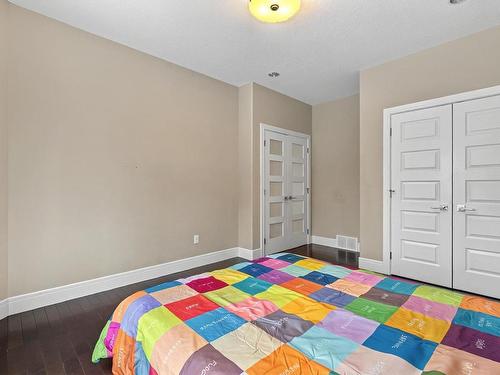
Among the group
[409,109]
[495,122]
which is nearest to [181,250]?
[409,109]

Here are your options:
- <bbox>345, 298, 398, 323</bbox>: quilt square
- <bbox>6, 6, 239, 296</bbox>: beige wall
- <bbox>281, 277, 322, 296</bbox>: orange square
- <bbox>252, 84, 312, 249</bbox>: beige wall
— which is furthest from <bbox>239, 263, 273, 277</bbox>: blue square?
<bbox>252, 84, 312, 249</bbox>: beige wall

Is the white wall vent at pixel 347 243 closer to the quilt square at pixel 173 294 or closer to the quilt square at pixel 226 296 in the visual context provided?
the quilt square at pixel 226 296

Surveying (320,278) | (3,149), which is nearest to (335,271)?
(320,278)

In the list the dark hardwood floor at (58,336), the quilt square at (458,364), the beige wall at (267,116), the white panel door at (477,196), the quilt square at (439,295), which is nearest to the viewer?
the quilt square at (458,364)

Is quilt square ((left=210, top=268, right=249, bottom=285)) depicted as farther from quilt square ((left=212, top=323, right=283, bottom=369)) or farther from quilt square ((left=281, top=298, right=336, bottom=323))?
quilt square ((left=212, top=323, right=283, bottom=369))

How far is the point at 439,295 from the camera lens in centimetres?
153

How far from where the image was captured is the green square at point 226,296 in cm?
148

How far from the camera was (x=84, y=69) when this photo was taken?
2785 mm

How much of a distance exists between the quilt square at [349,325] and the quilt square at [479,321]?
426 millimetres

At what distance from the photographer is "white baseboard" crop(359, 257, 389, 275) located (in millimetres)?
3432

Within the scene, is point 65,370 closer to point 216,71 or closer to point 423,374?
point 423,374

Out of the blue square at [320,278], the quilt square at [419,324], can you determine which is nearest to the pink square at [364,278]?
the blue square at [320,278]

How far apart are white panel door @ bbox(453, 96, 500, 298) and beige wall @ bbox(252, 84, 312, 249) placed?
97.1 inches

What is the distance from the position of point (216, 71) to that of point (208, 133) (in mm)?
887
